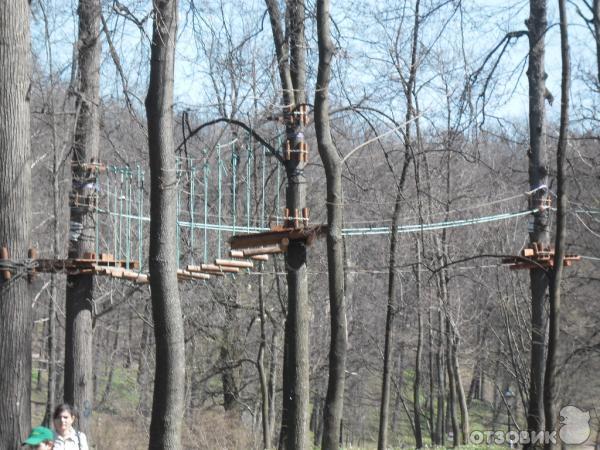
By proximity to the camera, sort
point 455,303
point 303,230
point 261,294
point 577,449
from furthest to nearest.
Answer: point 577,449
point 455,303
point 261,294
point 303,230

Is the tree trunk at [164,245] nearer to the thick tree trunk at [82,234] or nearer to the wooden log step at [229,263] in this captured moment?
the wooden log step at [229,263]

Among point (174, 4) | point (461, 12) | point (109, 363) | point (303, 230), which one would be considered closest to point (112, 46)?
point (174, 4)

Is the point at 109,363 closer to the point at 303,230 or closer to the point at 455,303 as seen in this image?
the point at 455,303

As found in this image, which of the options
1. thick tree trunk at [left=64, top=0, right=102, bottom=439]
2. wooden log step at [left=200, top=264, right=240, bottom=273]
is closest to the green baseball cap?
wooden log step at [left=200, top=264, right=240, bottom=273]

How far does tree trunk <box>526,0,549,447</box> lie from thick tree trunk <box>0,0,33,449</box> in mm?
7426

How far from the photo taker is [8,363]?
341 inches

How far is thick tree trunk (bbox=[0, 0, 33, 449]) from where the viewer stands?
8.63m

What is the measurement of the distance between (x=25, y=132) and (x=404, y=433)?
3776cm

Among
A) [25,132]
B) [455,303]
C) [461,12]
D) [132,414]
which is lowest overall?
[132,414]

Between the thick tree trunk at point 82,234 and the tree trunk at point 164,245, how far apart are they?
392 centimetres

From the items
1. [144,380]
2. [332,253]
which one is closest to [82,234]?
[332,253]

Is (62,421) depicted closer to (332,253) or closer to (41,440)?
(41,440)

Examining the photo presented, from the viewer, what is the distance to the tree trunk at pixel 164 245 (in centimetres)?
959

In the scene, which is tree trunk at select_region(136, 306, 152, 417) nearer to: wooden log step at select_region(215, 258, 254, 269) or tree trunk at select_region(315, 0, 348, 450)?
wooden log step at select_region(215, 258, 254, 269)
